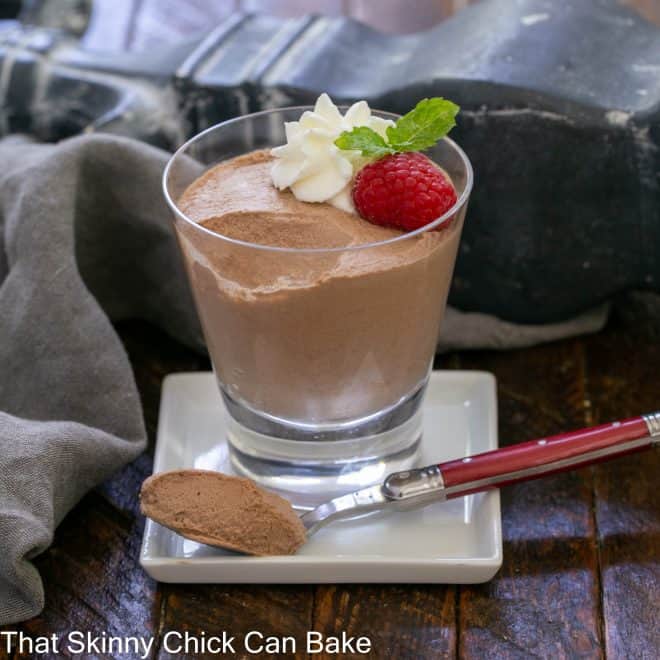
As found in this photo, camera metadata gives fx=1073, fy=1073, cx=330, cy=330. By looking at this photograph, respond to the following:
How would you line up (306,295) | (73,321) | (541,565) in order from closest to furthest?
(306,295) → (541,565) → (73,321)

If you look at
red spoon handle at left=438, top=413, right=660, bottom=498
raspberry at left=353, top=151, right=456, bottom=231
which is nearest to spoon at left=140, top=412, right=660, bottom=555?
red spoon handle at left=438, top=413, right=660, bottom=498

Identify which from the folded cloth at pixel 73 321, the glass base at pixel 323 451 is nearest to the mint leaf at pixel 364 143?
the glass base at pixel 323 451

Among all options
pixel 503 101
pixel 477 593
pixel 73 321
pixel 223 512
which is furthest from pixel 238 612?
pixel 503 101

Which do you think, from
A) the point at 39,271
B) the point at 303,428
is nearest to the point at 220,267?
the point at 303,428

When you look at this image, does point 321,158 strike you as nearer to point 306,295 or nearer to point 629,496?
point 306,295

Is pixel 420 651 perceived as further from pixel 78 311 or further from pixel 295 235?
pixel 78 311

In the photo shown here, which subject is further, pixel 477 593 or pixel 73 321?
pixel 73 321

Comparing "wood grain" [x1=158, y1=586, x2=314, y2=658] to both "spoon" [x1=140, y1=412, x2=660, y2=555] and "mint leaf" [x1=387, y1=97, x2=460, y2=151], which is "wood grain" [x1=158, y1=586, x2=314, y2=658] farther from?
"mint leaf" [x1=387, y1=97, x2=460, y2=151]
